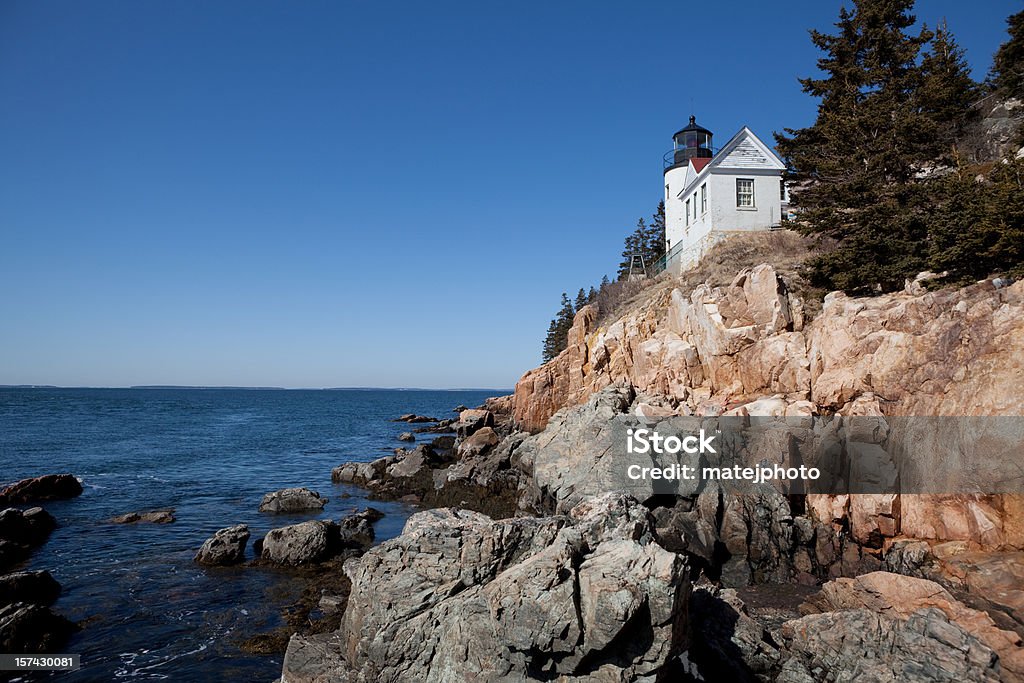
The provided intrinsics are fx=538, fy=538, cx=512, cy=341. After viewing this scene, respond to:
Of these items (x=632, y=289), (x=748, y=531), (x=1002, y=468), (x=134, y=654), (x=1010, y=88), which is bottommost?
(x=134, y=654)

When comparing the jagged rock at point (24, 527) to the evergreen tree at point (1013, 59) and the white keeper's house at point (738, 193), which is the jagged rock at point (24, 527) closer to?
the white keeper's house at point (738, 193)

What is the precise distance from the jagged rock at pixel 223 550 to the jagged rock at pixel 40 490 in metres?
13.5

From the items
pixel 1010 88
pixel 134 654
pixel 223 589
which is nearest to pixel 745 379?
pixel 223 589

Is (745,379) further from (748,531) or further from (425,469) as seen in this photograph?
(425,469)

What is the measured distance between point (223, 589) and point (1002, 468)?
63.3ft

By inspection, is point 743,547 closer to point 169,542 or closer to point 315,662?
point 315,662

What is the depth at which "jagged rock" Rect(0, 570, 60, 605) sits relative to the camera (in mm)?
13031

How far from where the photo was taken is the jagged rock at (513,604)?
24.2 ft

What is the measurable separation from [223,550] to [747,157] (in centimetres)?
3298

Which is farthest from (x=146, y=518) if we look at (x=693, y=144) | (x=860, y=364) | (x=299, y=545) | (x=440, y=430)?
(x=693, y=144)

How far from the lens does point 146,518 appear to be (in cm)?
2125

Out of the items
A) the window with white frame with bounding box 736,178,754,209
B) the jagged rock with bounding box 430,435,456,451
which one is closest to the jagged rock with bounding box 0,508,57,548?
the jagged rock with bounding box 430,435,456,451

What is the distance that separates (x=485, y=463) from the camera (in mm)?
27562

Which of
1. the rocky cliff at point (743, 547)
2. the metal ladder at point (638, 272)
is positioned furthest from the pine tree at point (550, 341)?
the rocky cliff at point (743, 547)
